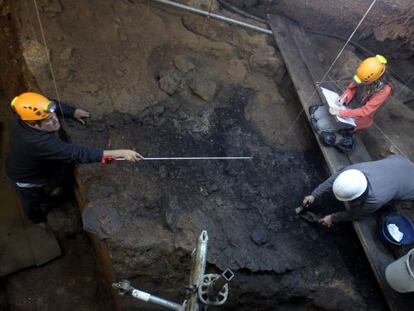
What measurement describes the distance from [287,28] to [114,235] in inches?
168

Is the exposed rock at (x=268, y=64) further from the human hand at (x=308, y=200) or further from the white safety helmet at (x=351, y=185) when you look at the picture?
the white safety helmet at (x=351, y=185)

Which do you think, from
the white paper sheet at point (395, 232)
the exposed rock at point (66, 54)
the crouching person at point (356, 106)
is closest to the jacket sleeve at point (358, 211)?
the white paper sheet at point (395, 232)

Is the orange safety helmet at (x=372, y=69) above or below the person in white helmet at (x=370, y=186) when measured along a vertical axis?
above

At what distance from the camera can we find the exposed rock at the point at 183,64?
4769mm

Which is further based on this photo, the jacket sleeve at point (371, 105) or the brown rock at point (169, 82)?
the brown rock at point (169, 82)

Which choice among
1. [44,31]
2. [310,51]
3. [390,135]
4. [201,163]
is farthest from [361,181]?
[44,31]

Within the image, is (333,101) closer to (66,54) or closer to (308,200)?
(308,200)

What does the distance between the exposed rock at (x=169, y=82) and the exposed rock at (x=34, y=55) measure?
1396 mm

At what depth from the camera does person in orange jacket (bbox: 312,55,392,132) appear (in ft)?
13.5

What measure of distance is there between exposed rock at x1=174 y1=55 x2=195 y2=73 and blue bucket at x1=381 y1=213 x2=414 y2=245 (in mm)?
3060

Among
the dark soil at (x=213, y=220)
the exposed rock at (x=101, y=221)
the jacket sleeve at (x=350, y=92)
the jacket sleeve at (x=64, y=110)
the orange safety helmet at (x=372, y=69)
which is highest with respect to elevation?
the orange safety helmet at (x=372, y=69)

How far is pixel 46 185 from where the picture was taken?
13.3 ft

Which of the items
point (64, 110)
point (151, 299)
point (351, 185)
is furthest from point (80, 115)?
point (351, 185)

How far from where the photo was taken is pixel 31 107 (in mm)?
3139
